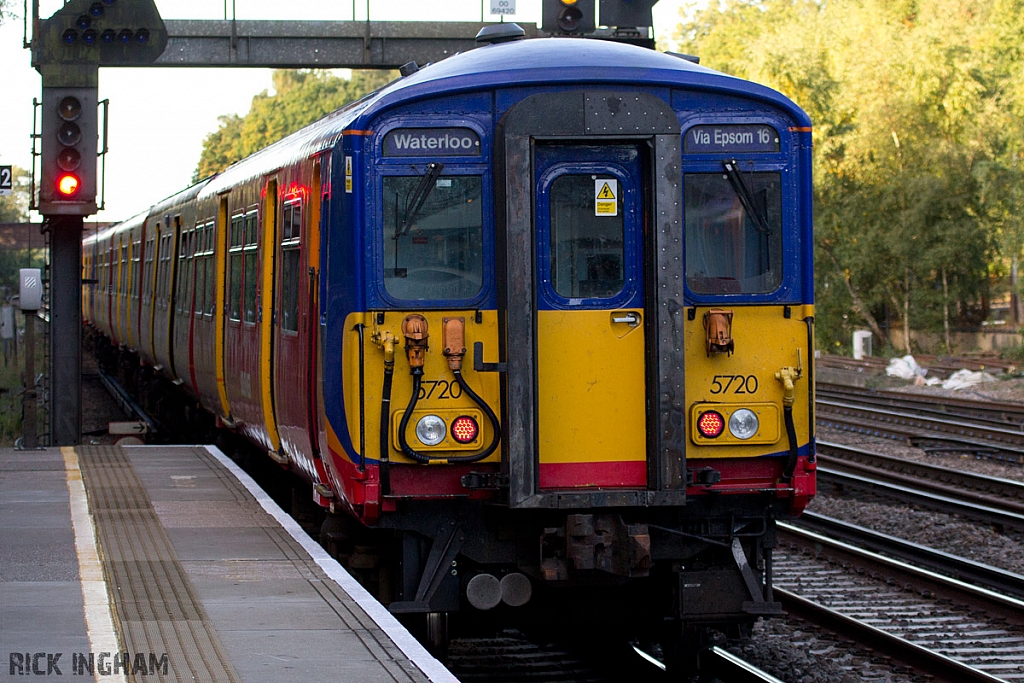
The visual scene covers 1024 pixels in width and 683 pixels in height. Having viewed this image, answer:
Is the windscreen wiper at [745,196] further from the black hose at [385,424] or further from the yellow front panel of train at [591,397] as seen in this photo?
the black hose at [385,424]

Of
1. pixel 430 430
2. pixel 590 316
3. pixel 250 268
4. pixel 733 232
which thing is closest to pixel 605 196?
pixel 590 316

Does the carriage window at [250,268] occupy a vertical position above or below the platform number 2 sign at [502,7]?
below

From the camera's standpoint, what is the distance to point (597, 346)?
7.38 m

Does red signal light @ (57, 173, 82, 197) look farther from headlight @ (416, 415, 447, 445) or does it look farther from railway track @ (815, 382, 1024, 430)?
railway track @ (815, 382, 1024, 430)

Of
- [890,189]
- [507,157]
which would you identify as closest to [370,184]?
[507,157]

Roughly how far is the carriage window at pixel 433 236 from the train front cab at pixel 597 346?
1 centimetres

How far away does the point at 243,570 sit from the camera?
311 inches

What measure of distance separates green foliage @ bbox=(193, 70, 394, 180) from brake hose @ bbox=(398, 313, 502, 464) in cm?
9748

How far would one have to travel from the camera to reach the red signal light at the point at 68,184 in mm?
13492

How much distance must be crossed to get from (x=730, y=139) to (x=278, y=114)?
107061mm

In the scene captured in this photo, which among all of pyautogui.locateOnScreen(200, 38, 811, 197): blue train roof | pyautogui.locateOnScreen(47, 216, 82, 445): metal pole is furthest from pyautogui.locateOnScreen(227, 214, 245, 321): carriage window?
pyautogui.locateOnScreen(200, 38, 811, 197): blue train roof

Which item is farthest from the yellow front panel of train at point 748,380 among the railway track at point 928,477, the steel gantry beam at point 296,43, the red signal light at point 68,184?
the steel gantry beam at point 296,43

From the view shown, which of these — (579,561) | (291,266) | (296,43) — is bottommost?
(579,561)

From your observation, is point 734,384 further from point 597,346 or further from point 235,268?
point 235,268
